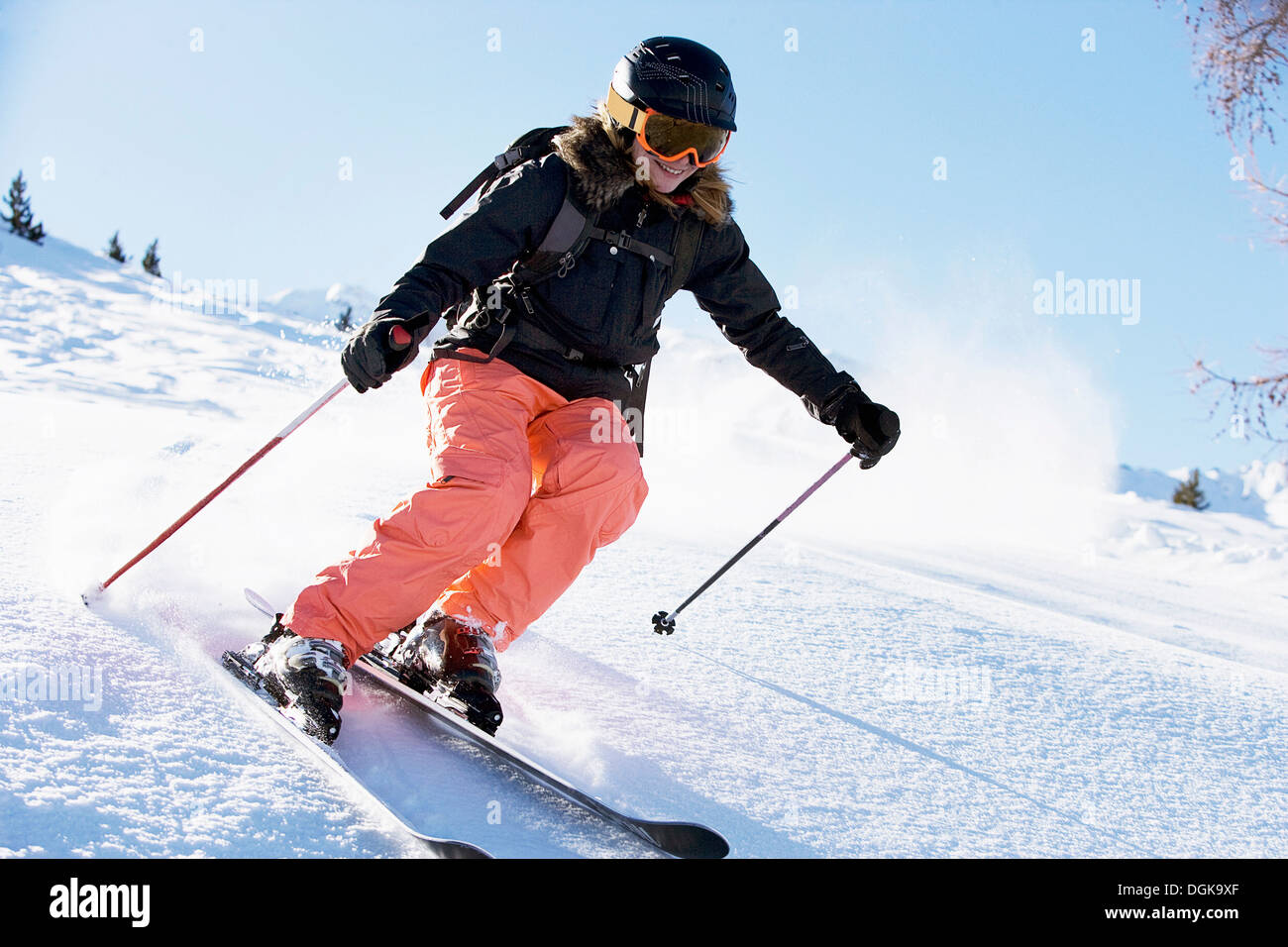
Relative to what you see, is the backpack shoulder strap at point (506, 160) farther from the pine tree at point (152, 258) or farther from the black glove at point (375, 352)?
the pine tree at point (152, 258)

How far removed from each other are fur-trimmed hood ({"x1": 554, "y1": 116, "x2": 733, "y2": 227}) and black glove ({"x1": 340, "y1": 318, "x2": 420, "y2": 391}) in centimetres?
66

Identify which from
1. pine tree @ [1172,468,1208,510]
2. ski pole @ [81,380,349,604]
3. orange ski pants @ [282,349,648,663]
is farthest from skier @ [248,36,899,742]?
pine tree @ [1172,468,1208,510]

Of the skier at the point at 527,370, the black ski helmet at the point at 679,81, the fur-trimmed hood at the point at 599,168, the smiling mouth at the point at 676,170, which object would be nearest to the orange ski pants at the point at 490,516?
the skier at the point at 527,370

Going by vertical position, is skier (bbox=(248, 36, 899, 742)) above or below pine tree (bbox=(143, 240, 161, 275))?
below

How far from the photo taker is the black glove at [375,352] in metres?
2.17

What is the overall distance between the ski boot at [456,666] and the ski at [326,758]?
0.34 meters

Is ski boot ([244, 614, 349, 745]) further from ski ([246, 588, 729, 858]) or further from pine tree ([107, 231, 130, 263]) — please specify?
pine tree ([107, 231, 130, 263])

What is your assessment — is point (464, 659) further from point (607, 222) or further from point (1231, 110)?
point (1231, 110)

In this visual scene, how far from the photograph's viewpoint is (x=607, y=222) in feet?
8.50

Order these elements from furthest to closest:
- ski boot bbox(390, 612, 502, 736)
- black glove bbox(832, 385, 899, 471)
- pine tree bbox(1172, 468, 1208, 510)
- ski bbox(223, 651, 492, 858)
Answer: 1. pine tree bbox(1172, 468, 1208, 510)
2. black glove bbox(832, 385, 899, 471)
3. ski boot bbox(390, 612, 502, 736)
4. ski bbox(223, 651, 492, 858)

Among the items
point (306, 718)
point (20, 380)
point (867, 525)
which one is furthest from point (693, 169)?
point (20, 380)

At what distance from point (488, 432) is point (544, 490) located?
0.73 feet

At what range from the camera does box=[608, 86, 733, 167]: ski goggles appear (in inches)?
101

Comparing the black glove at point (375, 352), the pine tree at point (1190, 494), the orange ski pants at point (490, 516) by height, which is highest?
the black glove at point (375, 352)
